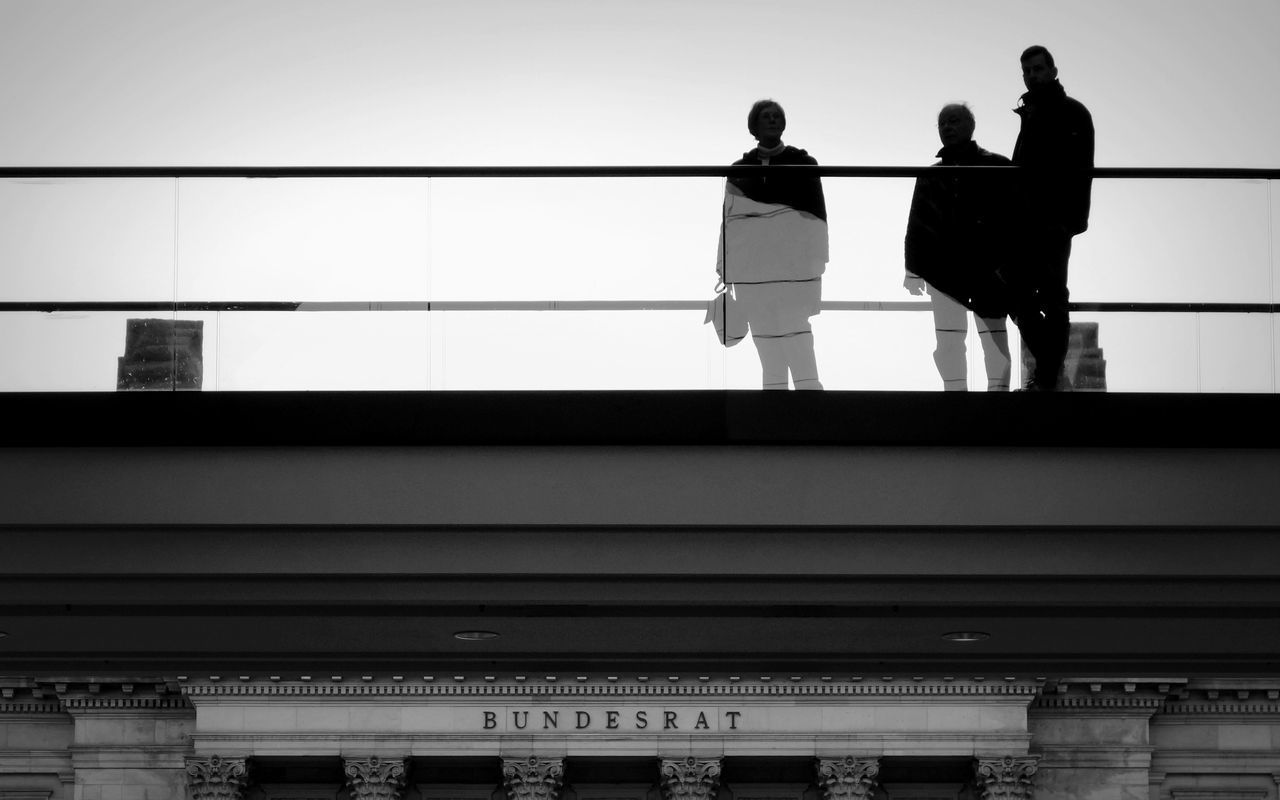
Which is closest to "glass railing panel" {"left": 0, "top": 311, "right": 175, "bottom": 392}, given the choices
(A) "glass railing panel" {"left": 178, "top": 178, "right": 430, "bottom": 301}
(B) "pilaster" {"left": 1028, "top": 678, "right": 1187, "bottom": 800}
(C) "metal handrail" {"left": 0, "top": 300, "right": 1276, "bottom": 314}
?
(C) "metal handrail" {"left": 0, "top": 300, "right": 1276, "bottom": 314}

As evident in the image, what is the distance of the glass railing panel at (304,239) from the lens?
13641 millimetres

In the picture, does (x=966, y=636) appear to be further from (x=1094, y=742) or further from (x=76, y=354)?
(x=1094, y=742)

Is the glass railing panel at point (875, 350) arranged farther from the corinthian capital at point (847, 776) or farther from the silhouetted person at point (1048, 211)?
the corinthian capital at point (847, 776)

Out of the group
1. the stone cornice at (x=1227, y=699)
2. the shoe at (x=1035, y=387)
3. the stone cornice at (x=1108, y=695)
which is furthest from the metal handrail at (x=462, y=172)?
the stone cornice at (x=1227, y=699)

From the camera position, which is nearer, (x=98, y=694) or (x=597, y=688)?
(x=98, y=694)

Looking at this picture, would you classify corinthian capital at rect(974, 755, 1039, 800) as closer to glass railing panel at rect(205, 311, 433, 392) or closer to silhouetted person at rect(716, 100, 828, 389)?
silhouetted person at rect(716, 100, 828, 389)

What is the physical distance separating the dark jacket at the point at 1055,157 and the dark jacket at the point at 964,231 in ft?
0.71

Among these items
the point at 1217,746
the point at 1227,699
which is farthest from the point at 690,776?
the point at 1227,699

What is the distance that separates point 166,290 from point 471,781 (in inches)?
1224

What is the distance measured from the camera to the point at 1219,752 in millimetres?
42344

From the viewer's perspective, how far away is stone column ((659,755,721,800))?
40.7 meters

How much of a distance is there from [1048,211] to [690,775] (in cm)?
3006

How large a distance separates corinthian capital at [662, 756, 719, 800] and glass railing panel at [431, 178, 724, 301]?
93.8 ft

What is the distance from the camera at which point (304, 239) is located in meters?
13.9
